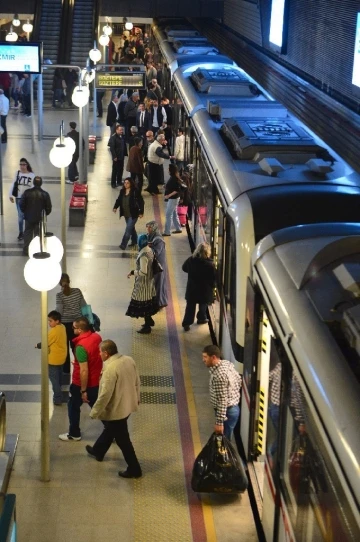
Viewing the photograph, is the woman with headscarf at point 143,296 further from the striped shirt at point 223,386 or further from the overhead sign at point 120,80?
the overhead sign at point 120,80

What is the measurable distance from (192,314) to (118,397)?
4319 mm

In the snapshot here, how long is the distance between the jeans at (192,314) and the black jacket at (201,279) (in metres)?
0.25

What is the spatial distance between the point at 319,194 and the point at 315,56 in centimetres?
1265

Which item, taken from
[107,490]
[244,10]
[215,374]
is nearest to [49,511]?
[107,490]

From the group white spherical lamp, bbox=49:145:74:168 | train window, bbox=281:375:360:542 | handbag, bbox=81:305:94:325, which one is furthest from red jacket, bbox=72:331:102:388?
white spherical lamp, bbox=49:145:74:168

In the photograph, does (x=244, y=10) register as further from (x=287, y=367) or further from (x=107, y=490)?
(x=287, y=367)

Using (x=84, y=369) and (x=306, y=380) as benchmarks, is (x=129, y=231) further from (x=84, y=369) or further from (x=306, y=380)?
(x=306, y=380)

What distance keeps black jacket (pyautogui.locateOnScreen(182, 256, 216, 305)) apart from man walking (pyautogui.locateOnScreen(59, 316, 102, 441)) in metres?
2.72

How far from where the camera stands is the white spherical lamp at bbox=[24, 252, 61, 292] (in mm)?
9109

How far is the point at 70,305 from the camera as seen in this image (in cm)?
1191

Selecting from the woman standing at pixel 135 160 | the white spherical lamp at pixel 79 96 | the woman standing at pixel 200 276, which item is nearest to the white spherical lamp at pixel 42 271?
the woman standing at pixel 200 276

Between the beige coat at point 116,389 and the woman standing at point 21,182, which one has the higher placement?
the beige coat at point 116,389

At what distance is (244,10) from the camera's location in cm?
3466

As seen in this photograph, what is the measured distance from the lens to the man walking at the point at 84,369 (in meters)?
10.4
